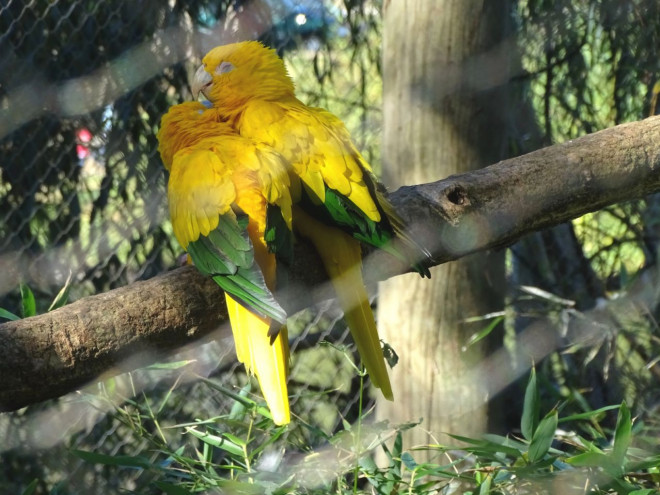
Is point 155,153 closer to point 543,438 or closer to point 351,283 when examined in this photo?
point 351,283

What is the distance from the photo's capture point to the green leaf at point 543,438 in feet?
2.54

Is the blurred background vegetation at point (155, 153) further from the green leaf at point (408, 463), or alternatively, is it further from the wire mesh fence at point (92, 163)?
the green leaf at point (408, 463)

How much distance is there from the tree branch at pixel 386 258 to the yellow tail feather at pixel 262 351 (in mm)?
37

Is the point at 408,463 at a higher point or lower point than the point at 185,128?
lower

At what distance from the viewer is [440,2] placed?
115cm

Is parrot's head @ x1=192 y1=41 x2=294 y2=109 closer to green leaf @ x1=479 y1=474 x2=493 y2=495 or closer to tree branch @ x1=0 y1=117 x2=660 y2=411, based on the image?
tree branch @ x1=0 y1=117 x2=660 y2=411

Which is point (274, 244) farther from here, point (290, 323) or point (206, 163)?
point (290, 323)

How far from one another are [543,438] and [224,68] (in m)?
0.61

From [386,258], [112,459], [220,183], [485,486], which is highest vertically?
[220,183]

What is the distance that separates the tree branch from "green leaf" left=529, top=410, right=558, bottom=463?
20 cm

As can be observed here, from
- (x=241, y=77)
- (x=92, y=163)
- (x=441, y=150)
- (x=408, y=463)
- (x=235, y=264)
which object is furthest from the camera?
(x=92, y=163)

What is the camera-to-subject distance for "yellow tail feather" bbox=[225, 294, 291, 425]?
76 centimetres

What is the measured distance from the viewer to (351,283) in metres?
0.85

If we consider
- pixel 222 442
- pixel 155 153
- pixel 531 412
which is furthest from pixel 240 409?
pixel 155 153
